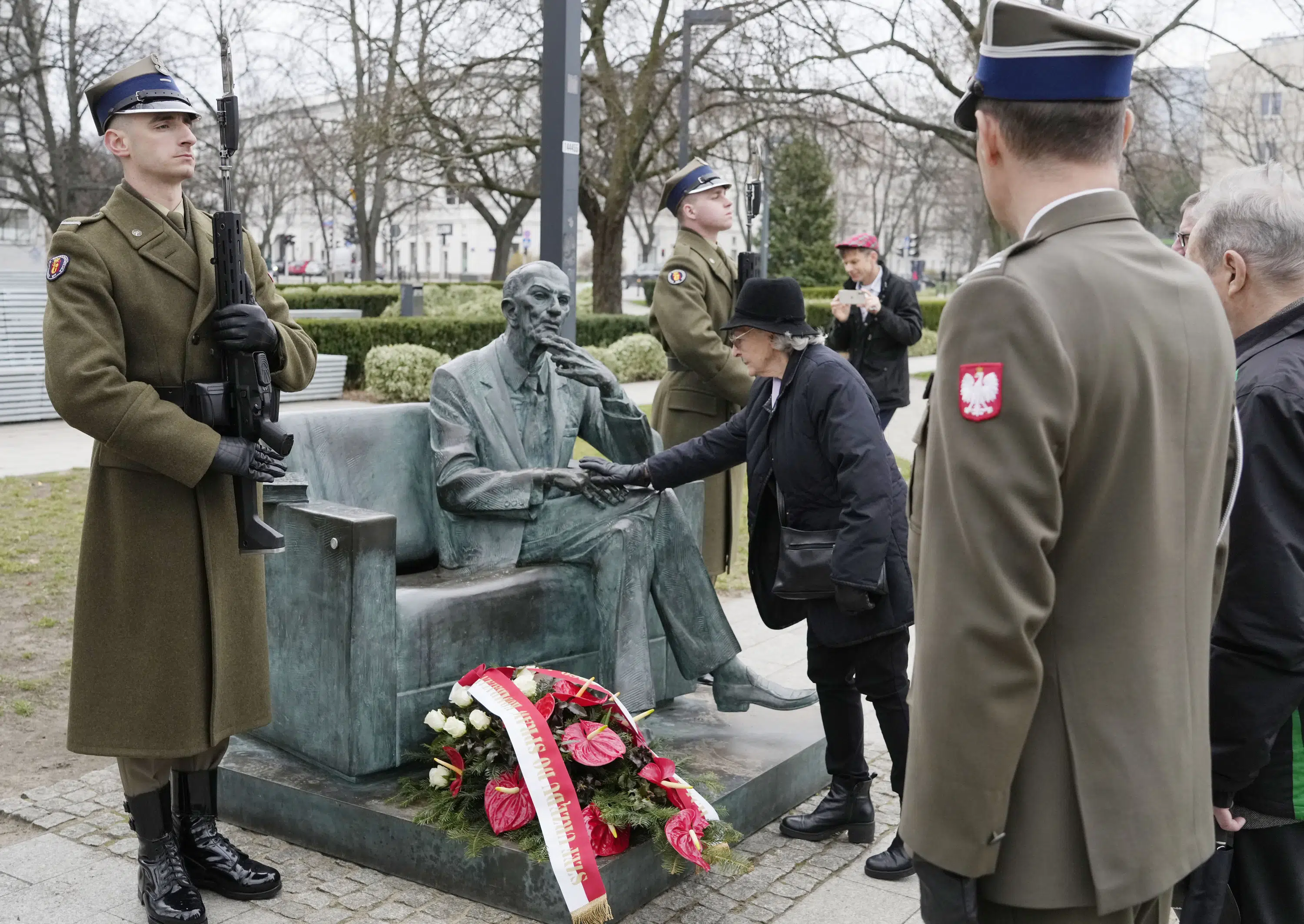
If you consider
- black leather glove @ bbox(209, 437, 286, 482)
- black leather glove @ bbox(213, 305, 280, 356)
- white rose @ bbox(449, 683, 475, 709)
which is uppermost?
black leather glove @ bbox(213, 305, 280, 356)

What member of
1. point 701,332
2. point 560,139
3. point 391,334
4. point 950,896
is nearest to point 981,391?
point 950,896

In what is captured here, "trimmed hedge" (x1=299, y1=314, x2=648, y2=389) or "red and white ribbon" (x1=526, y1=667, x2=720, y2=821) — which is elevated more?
"trimmed hedge" (x1=299, y1=314, x2=648, y2=389)

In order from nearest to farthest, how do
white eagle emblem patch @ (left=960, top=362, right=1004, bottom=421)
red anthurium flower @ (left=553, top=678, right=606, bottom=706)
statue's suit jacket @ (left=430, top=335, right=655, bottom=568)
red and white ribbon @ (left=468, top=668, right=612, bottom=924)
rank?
white eagle emblem patch @ (left=960, top=362, right=1004, bottom=421), red and white ribbon @ (left=468, top=668, right=612, bottom=924), red anthurium flower @ (left=553, top=678, right=606, bottom=706), statue's suit jacket @ (left=430, top=335, right=655, bottom=568)

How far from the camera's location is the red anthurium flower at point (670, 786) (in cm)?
386

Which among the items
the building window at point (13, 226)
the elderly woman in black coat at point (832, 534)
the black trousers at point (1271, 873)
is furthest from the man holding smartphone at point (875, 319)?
the building window at point (13, 226)

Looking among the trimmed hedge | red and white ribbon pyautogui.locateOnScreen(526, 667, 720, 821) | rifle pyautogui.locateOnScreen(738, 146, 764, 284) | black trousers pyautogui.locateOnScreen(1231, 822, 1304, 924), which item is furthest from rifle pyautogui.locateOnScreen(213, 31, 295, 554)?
the trimmed hedge

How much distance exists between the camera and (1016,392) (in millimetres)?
1737

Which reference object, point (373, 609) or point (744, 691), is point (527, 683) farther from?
point (744, 691)

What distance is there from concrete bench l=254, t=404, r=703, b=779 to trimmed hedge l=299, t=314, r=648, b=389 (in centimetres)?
1155

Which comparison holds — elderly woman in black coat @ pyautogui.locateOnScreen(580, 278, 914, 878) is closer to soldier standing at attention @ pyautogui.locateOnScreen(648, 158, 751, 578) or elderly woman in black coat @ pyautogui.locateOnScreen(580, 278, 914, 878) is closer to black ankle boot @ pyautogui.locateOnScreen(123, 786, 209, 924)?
soldier standing at attention @ pyautogui.locateOnScreen(648, 158, 751, 578)

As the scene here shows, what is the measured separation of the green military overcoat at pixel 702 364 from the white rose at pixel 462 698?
1.93 meters

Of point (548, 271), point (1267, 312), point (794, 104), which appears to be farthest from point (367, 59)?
point (1267, 312)

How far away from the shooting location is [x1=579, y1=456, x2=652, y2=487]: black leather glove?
15.0 ft

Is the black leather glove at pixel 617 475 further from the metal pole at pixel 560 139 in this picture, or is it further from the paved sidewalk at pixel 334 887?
the metal pole at pixel 560 139
